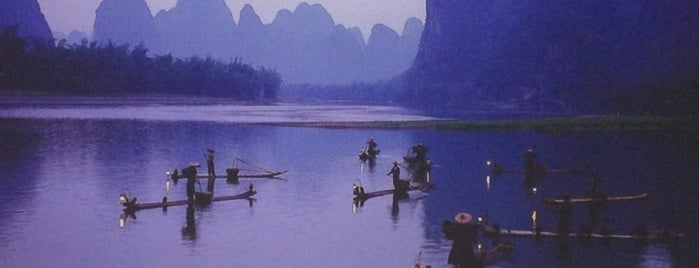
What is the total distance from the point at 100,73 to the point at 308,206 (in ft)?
391

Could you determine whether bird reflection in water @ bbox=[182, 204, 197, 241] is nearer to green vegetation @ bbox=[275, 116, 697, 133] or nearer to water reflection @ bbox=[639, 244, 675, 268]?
water reflection @ bbox=[639, 244, 675, 268]

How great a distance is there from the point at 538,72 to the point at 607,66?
54.2 ft

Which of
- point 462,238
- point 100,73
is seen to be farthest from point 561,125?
point 100,73

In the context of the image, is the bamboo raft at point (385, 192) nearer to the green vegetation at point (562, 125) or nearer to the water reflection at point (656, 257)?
the water reflection at point (656, 257)

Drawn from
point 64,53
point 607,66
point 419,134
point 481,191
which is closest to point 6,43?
point 64,53

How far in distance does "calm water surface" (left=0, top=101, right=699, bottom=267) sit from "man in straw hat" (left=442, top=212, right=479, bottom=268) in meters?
2.67

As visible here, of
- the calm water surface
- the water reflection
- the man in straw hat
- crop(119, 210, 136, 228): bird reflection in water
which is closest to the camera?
Result: the man in straw hat

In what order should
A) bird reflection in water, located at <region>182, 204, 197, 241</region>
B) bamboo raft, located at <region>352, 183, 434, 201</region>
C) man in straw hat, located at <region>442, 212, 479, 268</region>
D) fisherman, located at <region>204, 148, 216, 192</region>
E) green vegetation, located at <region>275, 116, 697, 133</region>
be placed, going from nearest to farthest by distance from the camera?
man in straw hat, located at <region>442, 212, 479, 268</region>
bird reflection in water, located at <region>182, 204, 197, 241</region>
bamboo raft, located at <region>352, 183, 434, 201</region>
fisherman, located at <region>204, 148, 216, 192</region>
green vegetation, located at <region>275, 116, 697, 133</region>

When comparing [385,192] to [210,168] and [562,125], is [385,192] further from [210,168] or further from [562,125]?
[562,125]

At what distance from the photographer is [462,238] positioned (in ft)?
60.8

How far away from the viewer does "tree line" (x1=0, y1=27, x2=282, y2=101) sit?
123812mm

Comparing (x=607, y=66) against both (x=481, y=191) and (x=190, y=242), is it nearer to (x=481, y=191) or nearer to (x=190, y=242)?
(x=481, y=191)

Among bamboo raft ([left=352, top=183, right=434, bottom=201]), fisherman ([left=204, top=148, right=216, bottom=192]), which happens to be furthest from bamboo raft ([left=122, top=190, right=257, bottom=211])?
fisherman ([left=204, top=148, right=216, bottom=192])

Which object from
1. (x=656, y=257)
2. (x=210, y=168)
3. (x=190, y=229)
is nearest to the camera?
(x=656, y=257)
